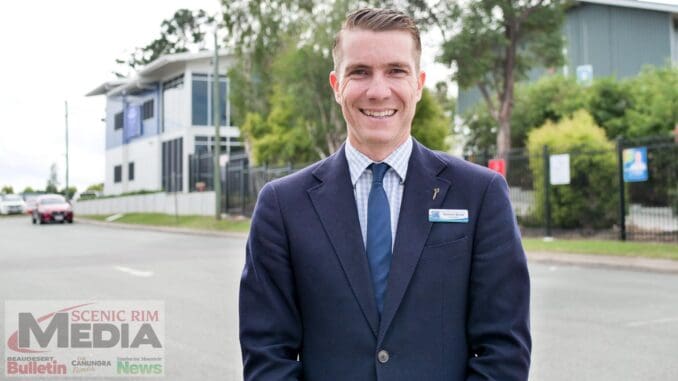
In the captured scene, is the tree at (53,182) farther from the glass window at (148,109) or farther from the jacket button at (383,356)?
the jacket button at (383,356)

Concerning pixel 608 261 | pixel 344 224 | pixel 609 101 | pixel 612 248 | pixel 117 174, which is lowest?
pixel 608 261

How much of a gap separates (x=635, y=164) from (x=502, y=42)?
10274 mm

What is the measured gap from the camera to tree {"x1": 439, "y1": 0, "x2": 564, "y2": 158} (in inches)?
1073

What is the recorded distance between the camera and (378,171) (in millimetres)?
2338

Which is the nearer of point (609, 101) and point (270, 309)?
point (270, 309)

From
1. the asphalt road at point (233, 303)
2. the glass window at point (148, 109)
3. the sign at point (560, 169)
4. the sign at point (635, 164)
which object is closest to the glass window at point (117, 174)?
the glass window at point (148, 109)

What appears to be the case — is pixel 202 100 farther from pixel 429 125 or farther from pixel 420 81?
pixel 420 81

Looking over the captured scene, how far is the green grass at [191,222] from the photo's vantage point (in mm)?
28006

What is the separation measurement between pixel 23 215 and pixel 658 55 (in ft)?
142

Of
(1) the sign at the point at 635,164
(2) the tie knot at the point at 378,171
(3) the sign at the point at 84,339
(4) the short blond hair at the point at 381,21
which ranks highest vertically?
(1) the sign at the point at 635,164

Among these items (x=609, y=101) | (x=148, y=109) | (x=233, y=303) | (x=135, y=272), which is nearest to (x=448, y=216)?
(x=233, y=303)

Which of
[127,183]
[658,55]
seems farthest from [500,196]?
[127,183]

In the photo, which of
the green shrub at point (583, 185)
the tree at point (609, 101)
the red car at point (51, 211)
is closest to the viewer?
the green shrub at point (583, 185)

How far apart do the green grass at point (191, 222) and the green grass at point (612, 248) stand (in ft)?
38.0
